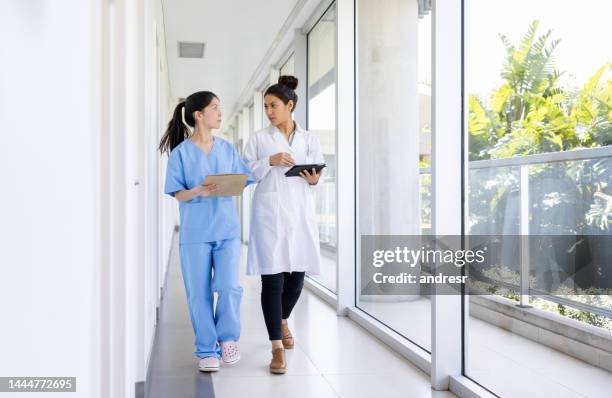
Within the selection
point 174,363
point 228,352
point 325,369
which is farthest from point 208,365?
point 325,369

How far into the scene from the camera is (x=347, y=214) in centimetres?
472

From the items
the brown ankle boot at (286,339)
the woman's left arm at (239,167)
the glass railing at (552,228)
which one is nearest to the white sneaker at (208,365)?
the brown ankle boot at (286,339)

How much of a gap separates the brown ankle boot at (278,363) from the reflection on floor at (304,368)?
0.04 m

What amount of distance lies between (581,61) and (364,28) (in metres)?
2.76

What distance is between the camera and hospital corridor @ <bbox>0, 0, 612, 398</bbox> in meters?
1.10

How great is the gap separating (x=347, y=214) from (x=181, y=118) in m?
1.68

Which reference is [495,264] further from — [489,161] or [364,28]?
[364,28]

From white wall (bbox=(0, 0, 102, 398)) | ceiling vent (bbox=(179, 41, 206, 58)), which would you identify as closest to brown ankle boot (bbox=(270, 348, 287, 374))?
white wall (bbox=(0, 0, 102, 398))

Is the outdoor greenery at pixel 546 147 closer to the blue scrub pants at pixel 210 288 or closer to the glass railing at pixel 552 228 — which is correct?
the glass railing at pixel 552 228

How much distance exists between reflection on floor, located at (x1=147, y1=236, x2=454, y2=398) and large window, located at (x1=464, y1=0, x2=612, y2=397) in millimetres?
475

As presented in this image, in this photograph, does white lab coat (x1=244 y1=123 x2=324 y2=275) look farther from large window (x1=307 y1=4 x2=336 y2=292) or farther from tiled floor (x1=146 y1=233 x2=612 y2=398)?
large window (x1=307 y1=4 x2=336 y2=292)

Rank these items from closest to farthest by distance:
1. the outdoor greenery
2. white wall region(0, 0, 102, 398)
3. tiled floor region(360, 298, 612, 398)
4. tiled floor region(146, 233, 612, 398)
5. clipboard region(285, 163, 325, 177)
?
white wall region(0, 0, 102, 398)
the outdoor greenery
tiled floor region(360, 298, 612, 398)
tiled floor region(146, 233, 612, 398)
clipboard region(285, 163, 325, 177)

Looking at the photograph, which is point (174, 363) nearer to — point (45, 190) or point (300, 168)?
point (300, 168)

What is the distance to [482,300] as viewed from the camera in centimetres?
267
